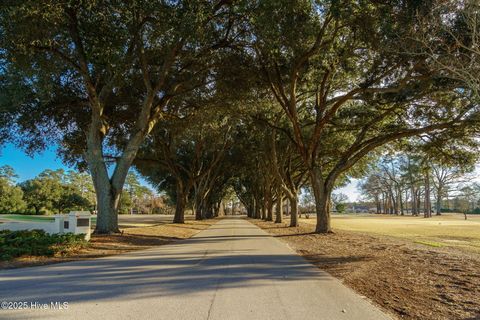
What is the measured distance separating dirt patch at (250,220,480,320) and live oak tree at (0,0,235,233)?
815 cm

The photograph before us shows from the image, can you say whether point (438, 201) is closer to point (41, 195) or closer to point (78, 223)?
point (41, 195)

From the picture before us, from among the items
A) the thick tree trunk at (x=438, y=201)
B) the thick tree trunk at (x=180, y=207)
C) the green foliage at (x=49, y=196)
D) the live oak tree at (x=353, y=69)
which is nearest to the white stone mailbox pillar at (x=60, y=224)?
the live oak tree at (x=353, y=69)

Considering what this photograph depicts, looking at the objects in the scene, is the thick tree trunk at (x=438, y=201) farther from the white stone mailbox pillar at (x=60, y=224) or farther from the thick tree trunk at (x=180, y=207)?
the white stone mailbox pillar at (x=60, y=224)

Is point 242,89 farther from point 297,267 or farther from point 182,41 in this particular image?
point 297,267

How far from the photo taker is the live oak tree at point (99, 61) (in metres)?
11.7

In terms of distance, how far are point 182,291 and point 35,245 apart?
6.54m

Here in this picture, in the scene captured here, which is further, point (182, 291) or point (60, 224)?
point (60, 224)

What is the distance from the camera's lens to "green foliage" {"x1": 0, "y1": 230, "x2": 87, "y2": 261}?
10.4 m

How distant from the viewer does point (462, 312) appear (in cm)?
578

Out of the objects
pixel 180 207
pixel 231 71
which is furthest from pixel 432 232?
pixel 180 207

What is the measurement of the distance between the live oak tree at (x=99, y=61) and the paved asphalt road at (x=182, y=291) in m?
6.77

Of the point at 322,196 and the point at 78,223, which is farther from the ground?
the point at 322,196

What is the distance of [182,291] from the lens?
673 cm

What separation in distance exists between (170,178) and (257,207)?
2100 cm
